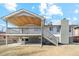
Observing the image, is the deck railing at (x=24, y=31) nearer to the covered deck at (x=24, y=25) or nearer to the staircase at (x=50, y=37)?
the covered deck at (x=24, y=25)

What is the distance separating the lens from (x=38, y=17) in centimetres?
952

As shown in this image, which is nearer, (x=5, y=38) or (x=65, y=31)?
(x=5, y=38)

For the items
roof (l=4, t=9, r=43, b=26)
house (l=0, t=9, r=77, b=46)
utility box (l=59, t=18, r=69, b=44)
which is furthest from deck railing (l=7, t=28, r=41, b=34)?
utility box (l=59, t=18, r=69, b=44)

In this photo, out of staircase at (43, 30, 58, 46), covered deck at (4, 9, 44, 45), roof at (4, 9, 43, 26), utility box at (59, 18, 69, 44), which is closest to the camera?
roof at (4, 9, 43, 26)

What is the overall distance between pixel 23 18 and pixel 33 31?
782 mm

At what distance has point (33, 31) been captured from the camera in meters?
10.3

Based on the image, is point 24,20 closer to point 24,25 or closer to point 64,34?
point 24,25

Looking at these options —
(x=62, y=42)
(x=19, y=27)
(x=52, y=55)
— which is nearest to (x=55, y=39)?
(x=62, y=42)

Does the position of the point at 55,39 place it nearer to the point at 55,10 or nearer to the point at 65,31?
the point at 65,31

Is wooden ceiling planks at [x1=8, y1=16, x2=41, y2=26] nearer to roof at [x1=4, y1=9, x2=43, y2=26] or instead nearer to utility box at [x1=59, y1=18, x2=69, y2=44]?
roof at [x1=4, y1=9, x2=43, y2=26]

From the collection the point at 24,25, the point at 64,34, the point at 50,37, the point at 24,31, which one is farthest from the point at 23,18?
the point at 64,34

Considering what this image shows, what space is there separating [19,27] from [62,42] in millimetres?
1896

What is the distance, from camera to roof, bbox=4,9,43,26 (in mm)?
9328

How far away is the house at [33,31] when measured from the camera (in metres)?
9.79
